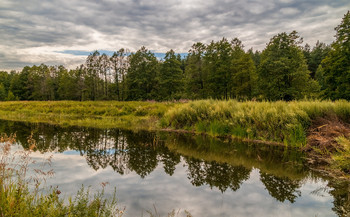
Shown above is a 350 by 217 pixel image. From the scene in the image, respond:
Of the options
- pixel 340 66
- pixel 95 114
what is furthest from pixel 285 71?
pixel 95 114

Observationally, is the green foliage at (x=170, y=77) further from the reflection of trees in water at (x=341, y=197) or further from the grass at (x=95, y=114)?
the reflection of trees in water at (x=341, y=197)

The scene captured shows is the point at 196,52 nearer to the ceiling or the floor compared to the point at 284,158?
nearer to the ceiling

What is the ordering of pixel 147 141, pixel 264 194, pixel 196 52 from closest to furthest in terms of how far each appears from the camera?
pixel 264 194 < pixel 147 141 < pixel 196 52

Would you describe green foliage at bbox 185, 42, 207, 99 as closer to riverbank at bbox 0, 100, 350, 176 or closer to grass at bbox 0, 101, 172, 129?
grass at bbox 0, 101, 172, 129

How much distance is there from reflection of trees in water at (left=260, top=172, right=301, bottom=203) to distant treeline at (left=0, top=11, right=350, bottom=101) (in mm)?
15202

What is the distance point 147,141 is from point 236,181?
625 cm

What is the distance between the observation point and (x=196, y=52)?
4041 cm

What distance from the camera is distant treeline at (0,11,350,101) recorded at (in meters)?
24.4

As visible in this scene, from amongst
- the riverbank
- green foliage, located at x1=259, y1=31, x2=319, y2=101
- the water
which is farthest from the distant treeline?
the water

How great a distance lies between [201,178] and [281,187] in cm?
223

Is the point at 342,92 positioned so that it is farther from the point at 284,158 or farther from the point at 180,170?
the point at 180,170

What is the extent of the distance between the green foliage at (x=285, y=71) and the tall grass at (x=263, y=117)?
18.6 meters

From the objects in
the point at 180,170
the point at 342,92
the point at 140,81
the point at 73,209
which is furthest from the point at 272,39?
the point at 73,209

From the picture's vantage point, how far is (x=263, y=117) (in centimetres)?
1088
